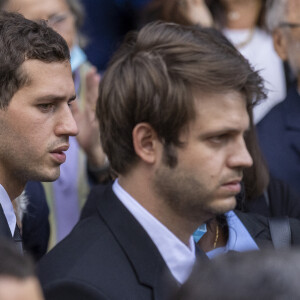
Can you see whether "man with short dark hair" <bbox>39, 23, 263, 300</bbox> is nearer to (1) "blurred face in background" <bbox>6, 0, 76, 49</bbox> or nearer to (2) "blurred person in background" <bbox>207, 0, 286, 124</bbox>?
(1) "blurred face in background" <bbox>6, 0, 76, 49</bbox>

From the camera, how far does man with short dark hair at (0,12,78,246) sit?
2.50 meters

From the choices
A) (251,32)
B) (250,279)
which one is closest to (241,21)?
(251,32)

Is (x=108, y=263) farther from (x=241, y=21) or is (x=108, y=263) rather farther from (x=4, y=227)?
(x=241, y=21)

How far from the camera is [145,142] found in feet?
8.38

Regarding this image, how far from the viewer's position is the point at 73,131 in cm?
257

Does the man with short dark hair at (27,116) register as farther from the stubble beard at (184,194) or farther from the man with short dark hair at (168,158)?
the stubble beard at (184,194)

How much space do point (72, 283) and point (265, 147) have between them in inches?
71.0

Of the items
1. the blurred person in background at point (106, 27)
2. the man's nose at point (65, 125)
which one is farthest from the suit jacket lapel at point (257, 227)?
the blurred person in background at point (106, 27)

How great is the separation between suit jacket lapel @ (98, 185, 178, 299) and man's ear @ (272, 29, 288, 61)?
1.96 m

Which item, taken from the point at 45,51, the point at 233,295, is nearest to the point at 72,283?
the point at 45,51

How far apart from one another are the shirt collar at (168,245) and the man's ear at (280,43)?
6.38 feet

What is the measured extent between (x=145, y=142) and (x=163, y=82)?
0.67 feet

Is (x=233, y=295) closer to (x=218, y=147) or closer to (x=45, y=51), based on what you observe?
(x=218, y=147)

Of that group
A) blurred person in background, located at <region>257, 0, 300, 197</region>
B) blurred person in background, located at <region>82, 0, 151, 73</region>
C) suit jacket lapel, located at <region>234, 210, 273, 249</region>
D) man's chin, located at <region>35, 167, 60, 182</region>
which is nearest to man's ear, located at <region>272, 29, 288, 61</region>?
blurred person in background, located at <region>257, 0, 300, 197</region>
